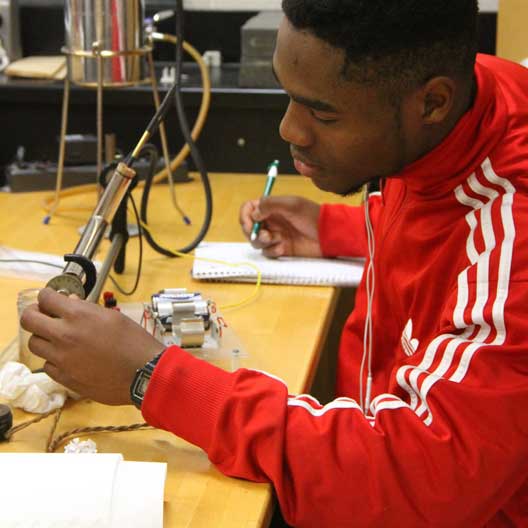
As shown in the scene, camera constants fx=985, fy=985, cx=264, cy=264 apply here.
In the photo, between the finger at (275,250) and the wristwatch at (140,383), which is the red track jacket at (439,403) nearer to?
the wristwatch at (140,383)

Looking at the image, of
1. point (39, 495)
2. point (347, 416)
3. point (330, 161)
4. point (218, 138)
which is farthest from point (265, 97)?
point (39, 495)

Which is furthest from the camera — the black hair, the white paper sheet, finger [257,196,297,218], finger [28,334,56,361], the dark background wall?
the dark background wall

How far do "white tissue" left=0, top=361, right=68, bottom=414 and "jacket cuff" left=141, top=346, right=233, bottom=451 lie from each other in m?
0.15

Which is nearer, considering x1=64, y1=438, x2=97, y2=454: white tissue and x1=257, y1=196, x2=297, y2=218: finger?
x1=64, y1=438, x2=97, y2=454: white tissue

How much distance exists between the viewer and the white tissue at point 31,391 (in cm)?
115

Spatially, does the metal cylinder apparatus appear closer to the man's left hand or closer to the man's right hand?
the man's right hand

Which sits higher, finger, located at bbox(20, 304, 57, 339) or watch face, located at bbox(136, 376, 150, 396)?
finger, located at bbox(20, 304, 57, 339)

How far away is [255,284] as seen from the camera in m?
1.60

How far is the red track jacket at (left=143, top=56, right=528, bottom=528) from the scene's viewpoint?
0.98 meters

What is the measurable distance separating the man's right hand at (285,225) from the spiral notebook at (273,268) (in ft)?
0.06

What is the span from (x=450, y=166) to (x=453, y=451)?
341 mm

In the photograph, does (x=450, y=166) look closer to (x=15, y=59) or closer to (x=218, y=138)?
(x=218, y=138)

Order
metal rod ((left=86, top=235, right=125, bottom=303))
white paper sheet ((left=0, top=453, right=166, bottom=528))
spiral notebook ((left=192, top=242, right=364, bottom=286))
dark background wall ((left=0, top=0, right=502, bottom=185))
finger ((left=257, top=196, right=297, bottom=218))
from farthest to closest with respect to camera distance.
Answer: dark background wall ((left=0, top=0, right=502, bottom=185)) < finger ((left=257, top=196, right=297, bottom=218)) < spiral notebook ((left=192, top=242, right=364, bottom=286)) < metal rod ((left=86, top=235, right=125, bottom=303)) < white paper sheet ((left=0, top=453, right=166, bottom=528))

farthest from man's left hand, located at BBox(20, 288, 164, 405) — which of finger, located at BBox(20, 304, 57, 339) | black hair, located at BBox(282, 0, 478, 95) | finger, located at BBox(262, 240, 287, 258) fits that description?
finger, located at BBox(262, 240, 287, 258)
